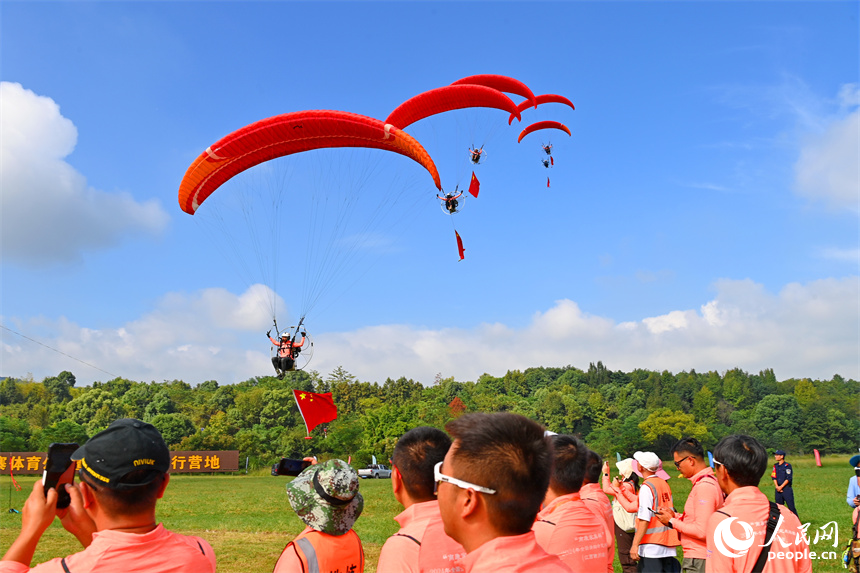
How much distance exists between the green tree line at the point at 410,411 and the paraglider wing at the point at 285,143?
29.6 metres

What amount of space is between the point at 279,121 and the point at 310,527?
1078 cm

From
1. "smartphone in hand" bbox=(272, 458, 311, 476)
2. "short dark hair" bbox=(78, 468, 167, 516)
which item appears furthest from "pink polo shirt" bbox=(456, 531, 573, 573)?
"smartphone in hand" bbox=(272, 458, 311, 476)

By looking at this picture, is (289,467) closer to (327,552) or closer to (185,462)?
(327,552)

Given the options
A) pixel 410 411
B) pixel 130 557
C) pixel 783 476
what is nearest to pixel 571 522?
pixel 130 557

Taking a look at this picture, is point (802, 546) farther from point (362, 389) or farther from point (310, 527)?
point (362, 389)

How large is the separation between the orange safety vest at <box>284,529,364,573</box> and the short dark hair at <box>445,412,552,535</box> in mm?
1304

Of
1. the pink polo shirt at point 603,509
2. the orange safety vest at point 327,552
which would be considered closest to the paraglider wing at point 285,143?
the pink polo shirt at point 603,509

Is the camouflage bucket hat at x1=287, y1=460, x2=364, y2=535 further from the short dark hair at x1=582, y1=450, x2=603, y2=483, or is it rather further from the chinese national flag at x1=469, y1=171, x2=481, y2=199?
the chinese national flag at x1=469, y1=171, x2=481, y2=199

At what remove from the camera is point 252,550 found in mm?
12141

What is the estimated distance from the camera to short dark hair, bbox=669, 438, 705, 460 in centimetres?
617

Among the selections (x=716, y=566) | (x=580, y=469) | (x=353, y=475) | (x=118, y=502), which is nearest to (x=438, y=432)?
(x=353, y=475)

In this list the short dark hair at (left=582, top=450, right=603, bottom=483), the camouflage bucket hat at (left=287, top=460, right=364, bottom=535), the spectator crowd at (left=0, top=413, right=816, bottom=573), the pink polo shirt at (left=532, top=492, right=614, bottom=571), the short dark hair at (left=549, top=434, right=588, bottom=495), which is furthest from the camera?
the short dark hair at (left=582, top=450, right=603, bottom=483)

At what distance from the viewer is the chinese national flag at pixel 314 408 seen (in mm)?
17125

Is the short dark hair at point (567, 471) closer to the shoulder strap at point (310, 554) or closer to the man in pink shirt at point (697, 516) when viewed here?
the man in pink shirt at point (697, 516)
